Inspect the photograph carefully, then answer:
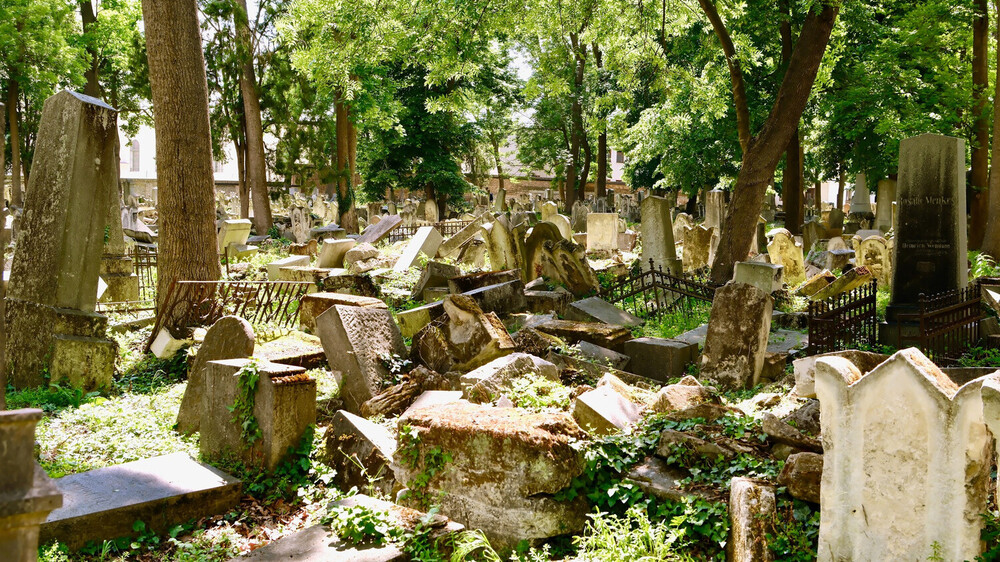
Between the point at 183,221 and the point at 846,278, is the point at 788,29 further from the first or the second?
the point at 183,221

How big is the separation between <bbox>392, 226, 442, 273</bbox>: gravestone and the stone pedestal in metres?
11.8

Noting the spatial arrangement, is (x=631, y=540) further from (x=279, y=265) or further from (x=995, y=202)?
(x=995, y=202)

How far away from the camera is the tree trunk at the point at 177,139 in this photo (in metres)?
9.23

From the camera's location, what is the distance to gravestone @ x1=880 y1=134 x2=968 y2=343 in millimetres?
9023

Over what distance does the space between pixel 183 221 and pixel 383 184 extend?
22.4 m

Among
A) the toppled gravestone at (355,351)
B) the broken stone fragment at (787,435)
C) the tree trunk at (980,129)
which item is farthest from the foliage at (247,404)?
the tree trunk at (980,129)

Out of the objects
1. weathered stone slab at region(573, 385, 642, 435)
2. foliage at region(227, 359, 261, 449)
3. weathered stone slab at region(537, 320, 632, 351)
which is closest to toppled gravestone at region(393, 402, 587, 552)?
weathered stone slab at region(573, 385, 642, 435)

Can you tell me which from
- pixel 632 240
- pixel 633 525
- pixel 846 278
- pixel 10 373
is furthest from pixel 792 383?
pixel 632 240

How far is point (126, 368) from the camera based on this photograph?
8016 millimetres

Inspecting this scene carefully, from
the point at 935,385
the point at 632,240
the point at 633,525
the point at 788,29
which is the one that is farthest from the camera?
the point at 632,240

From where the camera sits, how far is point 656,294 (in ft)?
33.6

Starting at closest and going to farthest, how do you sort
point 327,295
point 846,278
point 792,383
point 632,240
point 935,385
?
1. point 935,385
2. point 792,383
3. point 327,295
4. point 846,278
5. point 632,240

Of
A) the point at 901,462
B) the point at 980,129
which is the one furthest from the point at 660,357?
the point at 980,129

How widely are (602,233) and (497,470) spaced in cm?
1397
